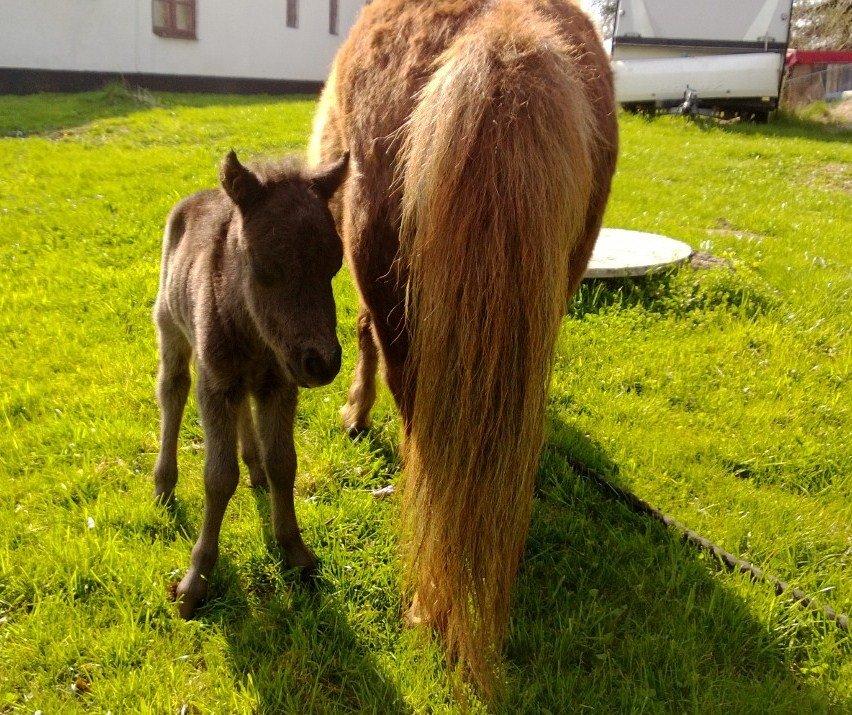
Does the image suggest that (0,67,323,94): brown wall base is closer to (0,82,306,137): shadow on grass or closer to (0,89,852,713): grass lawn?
(0,82,306,137): shadow on grass

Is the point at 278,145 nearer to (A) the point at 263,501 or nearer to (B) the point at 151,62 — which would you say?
(A) the point at 263,501

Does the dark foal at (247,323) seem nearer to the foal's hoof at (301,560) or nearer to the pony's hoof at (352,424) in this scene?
the foal's hoof at (301,560)

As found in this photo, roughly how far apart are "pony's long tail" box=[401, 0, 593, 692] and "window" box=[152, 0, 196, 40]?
16.6m

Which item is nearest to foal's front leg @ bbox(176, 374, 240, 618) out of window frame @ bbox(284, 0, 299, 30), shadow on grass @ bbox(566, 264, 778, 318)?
shadow on grass @ bbox(566, 264, 778, 318)

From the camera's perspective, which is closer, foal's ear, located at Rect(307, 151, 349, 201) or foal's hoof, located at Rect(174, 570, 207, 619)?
foal's ear, located at Rect(307, 151, 349, 201)

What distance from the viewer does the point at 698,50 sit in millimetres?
14211

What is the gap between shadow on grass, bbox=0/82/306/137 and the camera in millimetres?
10703

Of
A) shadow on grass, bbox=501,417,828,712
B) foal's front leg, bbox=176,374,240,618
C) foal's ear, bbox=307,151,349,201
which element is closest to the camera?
foal's ear, bbox=307,151,349,201

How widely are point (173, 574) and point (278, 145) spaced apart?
7.85 meters

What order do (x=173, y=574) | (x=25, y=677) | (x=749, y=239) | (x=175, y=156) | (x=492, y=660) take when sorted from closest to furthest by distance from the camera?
1. (x=492, y=660)
2. (x=25, y=677)
3. (x=173, y=574)
4. (x=749, y=239)
5. (x=175, y=156)

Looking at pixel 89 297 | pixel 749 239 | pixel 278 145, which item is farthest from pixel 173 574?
pixel 278 145

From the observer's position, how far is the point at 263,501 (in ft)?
10.4

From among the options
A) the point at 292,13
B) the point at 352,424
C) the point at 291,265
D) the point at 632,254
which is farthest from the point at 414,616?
the point at 292,13

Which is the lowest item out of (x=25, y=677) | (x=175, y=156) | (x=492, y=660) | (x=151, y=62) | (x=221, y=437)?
(x=25, y=677)
